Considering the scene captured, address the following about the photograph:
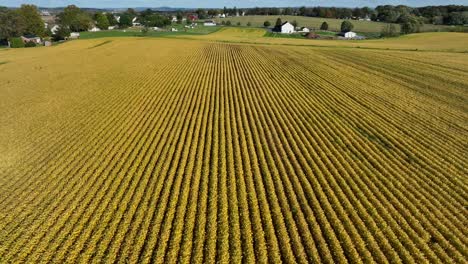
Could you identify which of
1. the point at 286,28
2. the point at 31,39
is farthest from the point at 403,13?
the point at 31,39

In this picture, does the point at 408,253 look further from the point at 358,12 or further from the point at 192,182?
the point at 358,12

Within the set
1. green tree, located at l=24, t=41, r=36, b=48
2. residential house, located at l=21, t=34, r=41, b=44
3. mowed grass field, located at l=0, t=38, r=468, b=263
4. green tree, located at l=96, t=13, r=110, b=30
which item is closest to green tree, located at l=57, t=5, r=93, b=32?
green tree, located at l=96, t=13, r=110, b=30

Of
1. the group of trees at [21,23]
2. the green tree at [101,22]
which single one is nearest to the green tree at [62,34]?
the group of trees at [21,23]

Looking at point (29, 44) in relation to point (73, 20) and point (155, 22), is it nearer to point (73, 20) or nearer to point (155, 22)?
point (73, 20)

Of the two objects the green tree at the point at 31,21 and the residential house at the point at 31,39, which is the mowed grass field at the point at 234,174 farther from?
the green tree at the point at 31,21

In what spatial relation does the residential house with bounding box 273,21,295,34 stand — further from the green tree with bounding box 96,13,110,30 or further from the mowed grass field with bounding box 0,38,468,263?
the mowed grass field with bounding box 0,38,468,263
